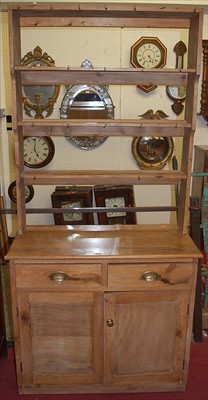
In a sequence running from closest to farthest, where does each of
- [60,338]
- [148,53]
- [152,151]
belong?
[60,338]
[148,53]
[152,151]

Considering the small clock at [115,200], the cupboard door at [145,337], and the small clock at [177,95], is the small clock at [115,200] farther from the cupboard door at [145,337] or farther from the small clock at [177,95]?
the cupboard door at [145,337]

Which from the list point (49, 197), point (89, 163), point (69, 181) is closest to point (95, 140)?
point (89, 163)

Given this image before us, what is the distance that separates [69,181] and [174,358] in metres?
1.03

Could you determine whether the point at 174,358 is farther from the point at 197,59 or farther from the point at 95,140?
the point at 95,140

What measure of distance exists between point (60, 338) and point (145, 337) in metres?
0.41

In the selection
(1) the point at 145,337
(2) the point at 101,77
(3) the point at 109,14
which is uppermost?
(3) the point at 109,14

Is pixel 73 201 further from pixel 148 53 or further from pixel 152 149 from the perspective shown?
pixel 148 53

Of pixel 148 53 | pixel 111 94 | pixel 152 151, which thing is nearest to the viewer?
pixel 148 53

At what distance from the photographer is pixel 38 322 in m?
1.87

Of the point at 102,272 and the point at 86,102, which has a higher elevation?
the point at 86,102

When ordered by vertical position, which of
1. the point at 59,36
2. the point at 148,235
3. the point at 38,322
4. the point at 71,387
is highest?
the point at 59,36

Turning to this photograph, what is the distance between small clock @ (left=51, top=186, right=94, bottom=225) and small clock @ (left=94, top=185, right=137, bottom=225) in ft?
0.31

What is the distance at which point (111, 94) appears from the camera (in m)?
3.68

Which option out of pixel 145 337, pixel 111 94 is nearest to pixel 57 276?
pixel 145 337
